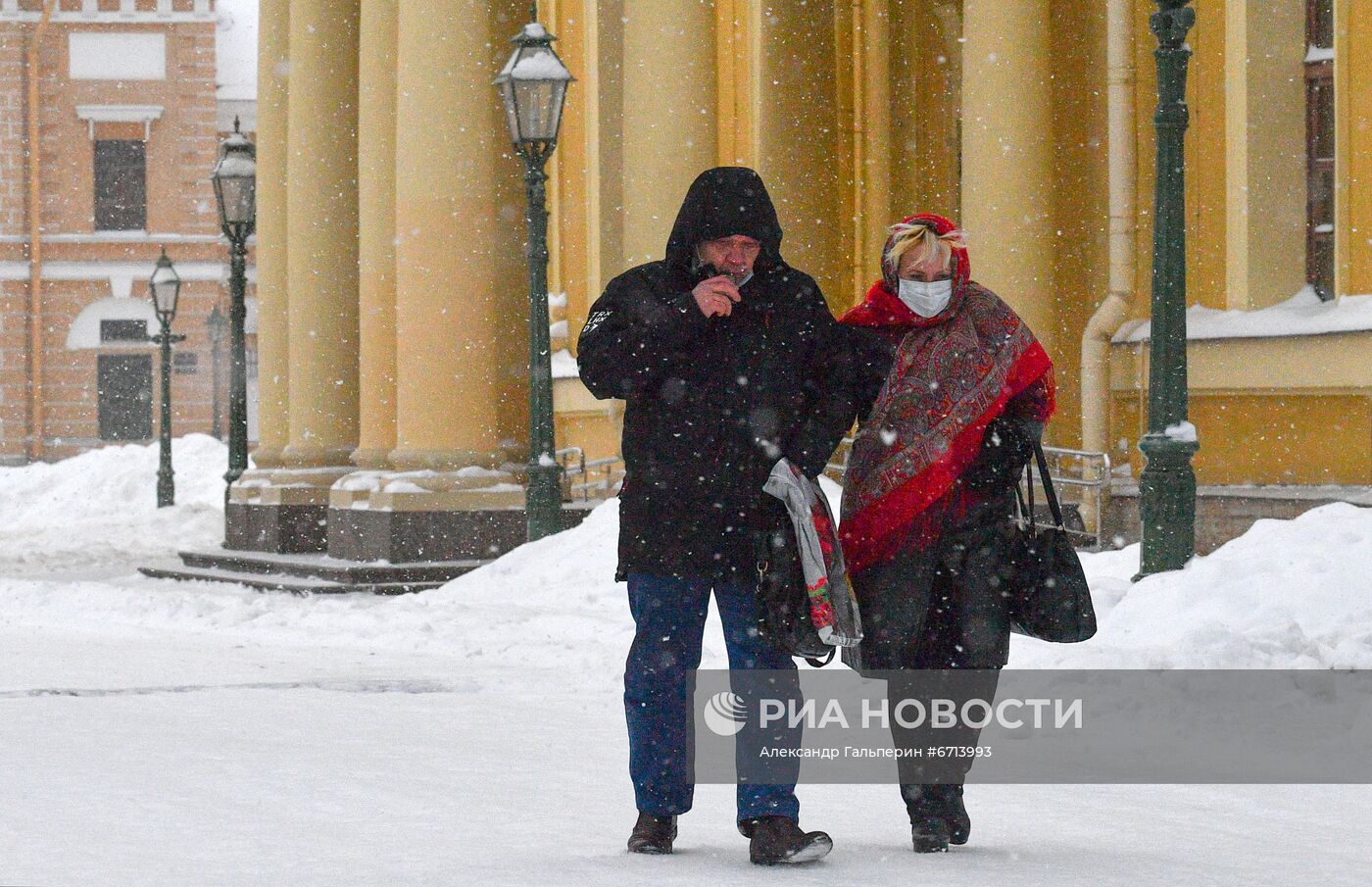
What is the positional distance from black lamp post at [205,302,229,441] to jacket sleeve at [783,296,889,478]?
32.6m

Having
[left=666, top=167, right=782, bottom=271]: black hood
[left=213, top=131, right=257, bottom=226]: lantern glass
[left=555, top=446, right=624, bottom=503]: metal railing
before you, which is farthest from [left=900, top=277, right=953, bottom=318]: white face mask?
[left=213, top=131, right=257, bottom=226]: lantern glass

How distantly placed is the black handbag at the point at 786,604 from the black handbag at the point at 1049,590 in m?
0.56

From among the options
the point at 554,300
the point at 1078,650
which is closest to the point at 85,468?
the point at 554,300

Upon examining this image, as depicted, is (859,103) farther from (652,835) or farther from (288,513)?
(652,835)

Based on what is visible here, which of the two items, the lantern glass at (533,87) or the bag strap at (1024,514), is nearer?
the bag strap at (1024,514)

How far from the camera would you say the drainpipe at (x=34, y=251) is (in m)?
43.8

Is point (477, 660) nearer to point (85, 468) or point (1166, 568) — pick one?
point (1166, 568)

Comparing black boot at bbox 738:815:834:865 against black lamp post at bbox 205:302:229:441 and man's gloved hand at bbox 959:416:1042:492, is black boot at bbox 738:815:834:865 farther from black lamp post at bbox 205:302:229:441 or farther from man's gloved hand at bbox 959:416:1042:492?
black lamp post at bbox 205:302:229:441

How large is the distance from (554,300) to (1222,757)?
1404 centimetres

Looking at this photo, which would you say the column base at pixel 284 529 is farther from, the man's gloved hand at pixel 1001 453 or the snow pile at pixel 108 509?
the man's gloved hand at pixel 1001 453

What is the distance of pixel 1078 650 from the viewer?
27.0ft

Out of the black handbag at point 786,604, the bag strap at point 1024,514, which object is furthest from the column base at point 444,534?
the black handbag at point 786,604

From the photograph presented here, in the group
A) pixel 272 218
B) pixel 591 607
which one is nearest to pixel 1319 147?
pixel 591 607

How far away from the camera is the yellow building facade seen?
1343 centimetres
